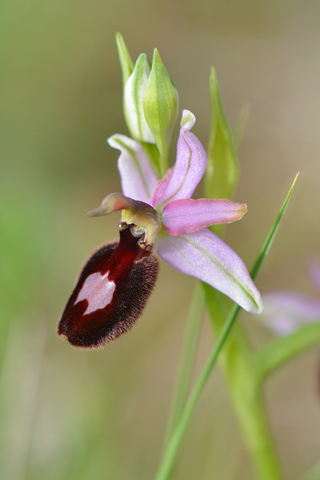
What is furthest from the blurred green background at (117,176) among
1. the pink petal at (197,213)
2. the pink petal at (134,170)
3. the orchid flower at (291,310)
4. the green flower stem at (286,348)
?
the pink petal at (197,213)

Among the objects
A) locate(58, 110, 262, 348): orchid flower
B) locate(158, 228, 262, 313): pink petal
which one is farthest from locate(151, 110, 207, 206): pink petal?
locate(158, 228, 262, 313): pink petal

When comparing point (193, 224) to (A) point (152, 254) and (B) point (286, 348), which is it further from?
(B) point (286, 348)

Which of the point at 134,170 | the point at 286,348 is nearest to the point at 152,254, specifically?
the point at 134,170

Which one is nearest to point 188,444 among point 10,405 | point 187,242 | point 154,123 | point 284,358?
point 10,405

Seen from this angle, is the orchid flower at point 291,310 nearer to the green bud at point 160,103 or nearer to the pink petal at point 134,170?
the pink petal at point 134,170

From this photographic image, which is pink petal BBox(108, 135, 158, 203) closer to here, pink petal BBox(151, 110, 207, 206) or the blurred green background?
pink petal BBox(151, 110, 207, 206)

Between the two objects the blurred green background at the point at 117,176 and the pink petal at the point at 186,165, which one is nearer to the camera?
the pink petal at the point at 186,165

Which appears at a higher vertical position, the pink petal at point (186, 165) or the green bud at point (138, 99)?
the green bud at point (138, 99)
